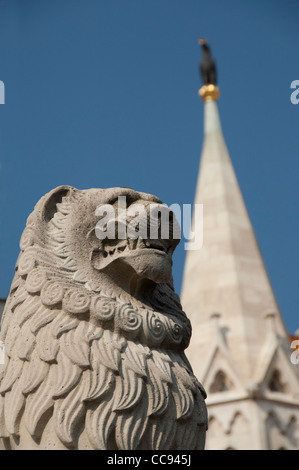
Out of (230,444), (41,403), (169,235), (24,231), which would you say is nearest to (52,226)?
(24,231)

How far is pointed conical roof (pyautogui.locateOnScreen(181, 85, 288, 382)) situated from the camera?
22.1m

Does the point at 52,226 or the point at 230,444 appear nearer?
the point at 52,226

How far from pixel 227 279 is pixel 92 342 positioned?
17444mm

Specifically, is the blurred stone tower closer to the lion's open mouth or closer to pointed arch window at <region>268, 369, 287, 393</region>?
pointed arch window at <region>268, 369, 287, 393</region>

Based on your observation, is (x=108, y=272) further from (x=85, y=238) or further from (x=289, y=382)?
(x=289, y=382)

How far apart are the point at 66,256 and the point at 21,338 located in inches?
25.2

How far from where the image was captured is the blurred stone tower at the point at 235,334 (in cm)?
2055

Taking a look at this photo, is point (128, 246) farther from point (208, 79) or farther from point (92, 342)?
point (208, 79)

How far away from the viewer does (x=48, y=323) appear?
20.4 ft

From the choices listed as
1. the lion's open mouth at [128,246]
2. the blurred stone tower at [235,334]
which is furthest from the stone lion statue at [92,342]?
the blurred stone tower at [235,334]

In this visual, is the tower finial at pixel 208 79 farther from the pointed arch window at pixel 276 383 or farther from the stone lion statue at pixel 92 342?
the stone lion statue at pixel 92 342

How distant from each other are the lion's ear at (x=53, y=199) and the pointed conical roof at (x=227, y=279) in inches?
582

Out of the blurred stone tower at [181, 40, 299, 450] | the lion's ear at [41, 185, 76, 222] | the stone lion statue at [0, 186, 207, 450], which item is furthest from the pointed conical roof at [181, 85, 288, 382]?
the stone lion statue at [0, 186, 207, 450]
